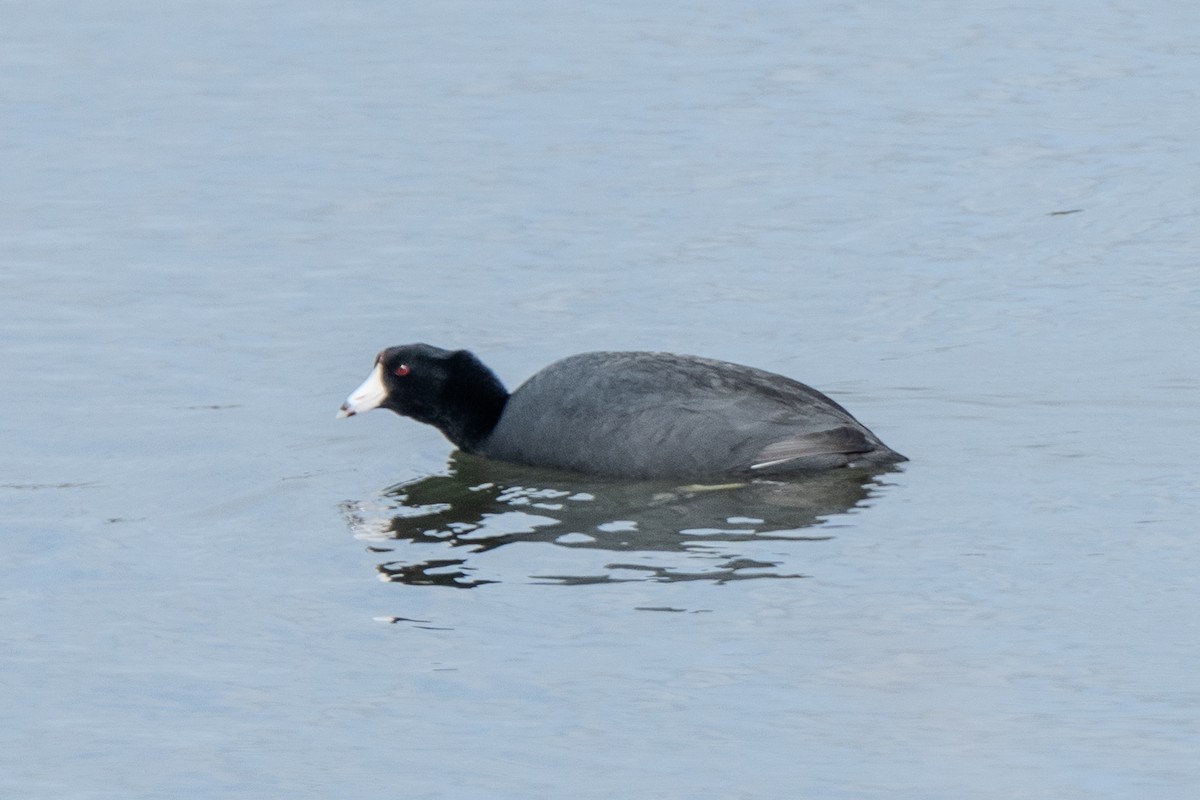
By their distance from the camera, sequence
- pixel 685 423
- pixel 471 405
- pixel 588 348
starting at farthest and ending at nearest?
pixel 588 348, pixel 471 405, pixel 685 423

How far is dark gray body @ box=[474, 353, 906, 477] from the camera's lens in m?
8.67

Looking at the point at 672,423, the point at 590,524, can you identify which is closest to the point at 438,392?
the point at 672,423

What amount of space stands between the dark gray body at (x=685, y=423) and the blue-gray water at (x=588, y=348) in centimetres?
16

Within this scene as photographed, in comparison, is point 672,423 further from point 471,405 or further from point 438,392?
point 438,392

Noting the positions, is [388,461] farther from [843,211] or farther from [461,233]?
[843,211]

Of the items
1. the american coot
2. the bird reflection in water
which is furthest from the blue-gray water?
the american coot

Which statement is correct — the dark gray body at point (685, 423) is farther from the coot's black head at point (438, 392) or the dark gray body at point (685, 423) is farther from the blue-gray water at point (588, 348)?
the coot's black head at point (438, 392)

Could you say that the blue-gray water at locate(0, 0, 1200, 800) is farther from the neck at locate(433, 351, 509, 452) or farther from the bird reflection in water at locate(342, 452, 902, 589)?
the neck at locate(433, 351, 509, 452)

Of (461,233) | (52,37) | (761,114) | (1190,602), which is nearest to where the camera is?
(1190,602)

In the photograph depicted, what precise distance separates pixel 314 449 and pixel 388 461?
348 millimetres

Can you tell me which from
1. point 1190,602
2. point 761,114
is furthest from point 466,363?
point 761,114

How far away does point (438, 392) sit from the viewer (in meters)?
9.50

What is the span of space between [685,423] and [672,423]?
0.06 metres

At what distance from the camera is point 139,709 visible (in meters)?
6.45
